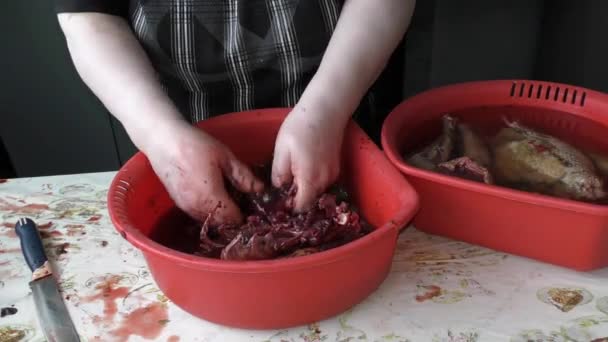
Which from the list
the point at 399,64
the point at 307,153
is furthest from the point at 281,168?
the point at 399,64

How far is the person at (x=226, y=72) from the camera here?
52 centimetres

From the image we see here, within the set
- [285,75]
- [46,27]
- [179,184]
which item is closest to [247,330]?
[179,184]

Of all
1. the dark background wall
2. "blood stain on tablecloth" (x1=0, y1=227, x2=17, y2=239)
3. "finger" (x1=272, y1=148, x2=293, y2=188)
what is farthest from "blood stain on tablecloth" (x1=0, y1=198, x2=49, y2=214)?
the dark background wall

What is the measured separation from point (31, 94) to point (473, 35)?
91cm

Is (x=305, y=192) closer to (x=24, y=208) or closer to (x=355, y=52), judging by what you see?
(x=355, y=52)

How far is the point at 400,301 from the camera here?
0.50 m

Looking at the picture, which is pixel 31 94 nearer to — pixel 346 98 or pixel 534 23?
pixel 346 98

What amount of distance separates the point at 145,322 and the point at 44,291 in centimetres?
10

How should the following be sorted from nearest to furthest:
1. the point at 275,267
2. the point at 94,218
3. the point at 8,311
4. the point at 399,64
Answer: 1. the point at 275,267
2. the point at 8,311
3. the point at 94,218
4. the point at 399,64

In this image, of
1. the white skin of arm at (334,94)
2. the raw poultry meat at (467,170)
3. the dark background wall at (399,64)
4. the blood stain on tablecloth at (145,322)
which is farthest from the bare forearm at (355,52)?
the dark background wall at (399,64)

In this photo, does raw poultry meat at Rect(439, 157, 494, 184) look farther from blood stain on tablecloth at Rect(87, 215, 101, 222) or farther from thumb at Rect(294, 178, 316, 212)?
A: blood stain on tablecloth at Rect(87, 215, 101, 222)

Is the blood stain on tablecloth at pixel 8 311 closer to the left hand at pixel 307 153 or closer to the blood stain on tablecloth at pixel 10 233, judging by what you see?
the blood stain on tablecloth at pixel 10 233

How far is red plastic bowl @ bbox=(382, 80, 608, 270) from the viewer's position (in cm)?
49

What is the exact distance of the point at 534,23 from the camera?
125cm
